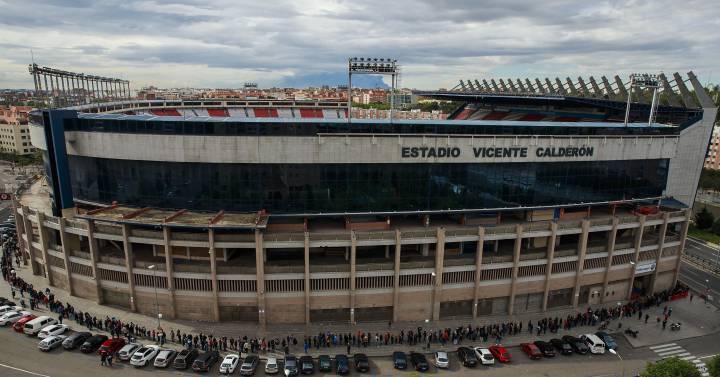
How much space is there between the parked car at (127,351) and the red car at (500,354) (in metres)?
29.2

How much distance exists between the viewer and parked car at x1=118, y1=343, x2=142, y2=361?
34.0 meters

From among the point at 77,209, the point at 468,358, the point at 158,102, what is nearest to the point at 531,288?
the point at 468,358

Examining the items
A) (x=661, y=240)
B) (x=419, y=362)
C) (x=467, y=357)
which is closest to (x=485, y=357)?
(x=467, y=357)

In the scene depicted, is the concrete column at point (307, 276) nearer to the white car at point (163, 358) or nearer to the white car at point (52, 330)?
the white car at point (163, 358)

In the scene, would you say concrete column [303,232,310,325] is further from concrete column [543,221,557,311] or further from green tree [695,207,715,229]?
green tree [695,207,715,229]

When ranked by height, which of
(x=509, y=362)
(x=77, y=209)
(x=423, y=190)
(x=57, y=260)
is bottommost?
(x=509, y=362)

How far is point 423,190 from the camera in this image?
141ft

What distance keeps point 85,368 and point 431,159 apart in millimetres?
33654

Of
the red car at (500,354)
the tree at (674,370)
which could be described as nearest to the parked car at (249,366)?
the red car at (500,354)


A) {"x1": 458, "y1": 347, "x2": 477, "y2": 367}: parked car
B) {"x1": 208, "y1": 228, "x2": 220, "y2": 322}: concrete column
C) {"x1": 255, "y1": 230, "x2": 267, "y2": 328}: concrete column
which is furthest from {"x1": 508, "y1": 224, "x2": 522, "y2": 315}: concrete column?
{"x1": 208, "y1": 228, "x2": 220, "y2": 322}: concrete column

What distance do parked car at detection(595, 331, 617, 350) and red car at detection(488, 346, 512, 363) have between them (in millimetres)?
9461

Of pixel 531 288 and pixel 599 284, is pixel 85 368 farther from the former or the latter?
pixel 599 284

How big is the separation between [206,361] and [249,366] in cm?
351

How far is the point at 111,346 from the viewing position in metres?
34.8
